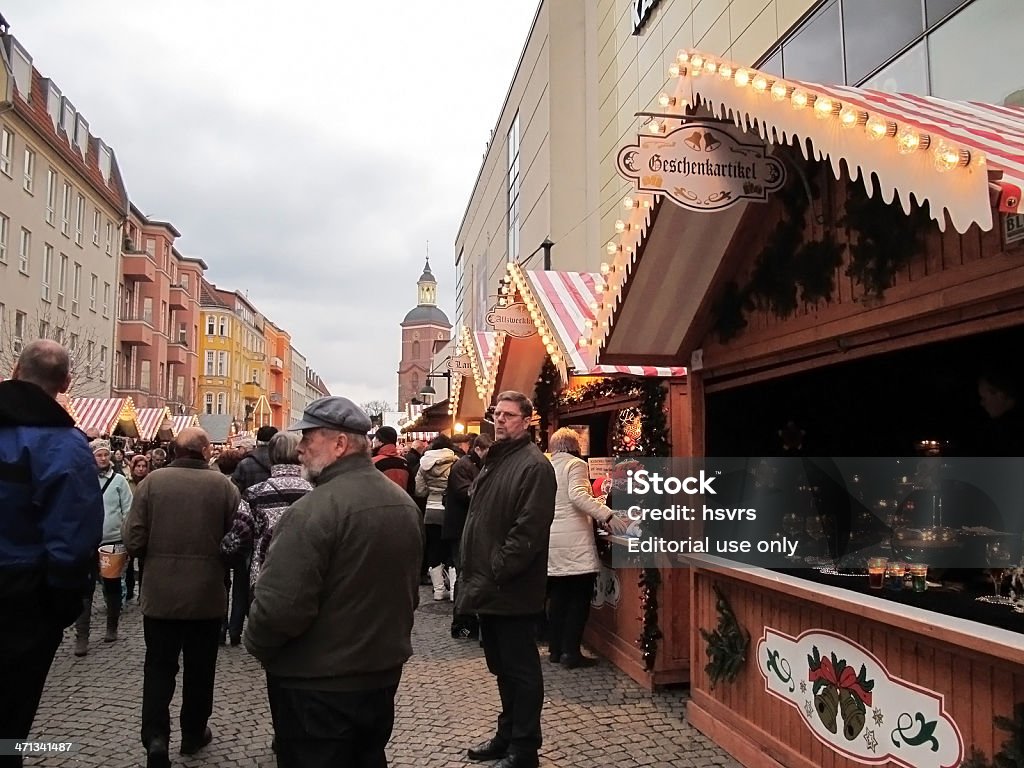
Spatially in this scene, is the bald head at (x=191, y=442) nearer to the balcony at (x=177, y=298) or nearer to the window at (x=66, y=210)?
the window at (x=66, y=210)

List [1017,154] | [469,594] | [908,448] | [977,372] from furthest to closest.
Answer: [908,448]
[977,372]
[469,594]
[1017,154]

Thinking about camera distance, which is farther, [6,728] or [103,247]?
[103,247]

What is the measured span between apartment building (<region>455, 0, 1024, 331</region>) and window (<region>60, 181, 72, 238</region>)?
17.9 metres

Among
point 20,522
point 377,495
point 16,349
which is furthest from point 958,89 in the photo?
point 16,349

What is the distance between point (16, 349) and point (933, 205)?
30068 millimetres

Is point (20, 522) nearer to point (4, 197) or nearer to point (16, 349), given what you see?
point (16, 349)

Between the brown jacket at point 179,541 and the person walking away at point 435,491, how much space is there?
4.44 metres

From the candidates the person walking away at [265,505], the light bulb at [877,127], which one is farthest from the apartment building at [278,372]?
the light bulb at [877,127]

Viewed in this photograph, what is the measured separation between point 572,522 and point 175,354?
46298 mm

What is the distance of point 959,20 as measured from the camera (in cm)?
730

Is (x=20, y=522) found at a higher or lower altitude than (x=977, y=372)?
lower

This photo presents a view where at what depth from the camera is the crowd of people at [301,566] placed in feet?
8.96

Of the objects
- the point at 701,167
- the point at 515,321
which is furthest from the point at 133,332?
the point at 701,167

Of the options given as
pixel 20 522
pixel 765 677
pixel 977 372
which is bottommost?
pixel 765 677
